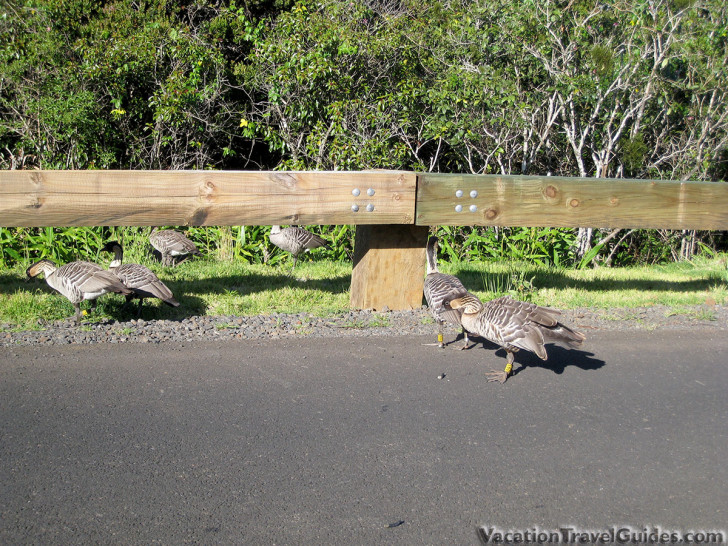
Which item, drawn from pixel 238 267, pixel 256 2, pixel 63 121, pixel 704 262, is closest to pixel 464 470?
pixel 238 267

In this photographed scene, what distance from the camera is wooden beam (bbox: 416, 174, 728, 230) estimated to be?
6.46 metres

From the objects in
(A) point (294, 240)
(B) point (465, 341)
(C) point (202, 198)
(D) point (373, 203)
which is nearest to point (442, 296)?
(B) point (465, 341)

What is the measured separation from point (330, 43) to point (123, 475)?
864cm

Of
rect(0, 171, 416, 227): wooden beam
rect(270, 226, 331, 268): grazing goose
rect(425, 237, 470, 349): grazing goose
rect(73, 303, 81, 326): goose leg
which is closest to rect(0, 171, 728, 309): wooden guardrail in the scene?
rect(0, 171, 416, 227): wooden beam

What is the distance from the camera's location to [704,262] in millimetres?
10523

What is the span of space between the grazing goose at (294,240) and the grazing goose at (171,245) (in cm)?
111

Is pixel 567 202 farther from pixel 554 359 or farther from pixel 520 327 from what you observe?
pixel 520 327

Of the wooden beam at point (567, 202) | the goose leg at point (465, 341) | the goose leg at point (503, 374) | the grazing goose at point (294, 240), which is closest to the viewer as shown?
the goose leg at point (503, 374)

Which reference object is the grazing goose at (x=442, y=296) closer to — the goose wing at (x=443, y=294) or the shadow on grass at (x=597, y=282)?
the goose wing at (x=443, y=294)

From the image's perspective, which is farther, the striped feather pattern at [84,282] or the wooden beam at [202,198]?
the striped feather pattern at [84,282]

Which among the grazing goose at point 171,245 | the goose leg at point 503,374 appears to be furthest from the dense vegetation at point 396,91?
the goose leg at point 503,374

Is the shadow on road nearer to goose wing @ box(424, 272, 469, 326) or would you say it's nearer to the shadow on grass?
goose wing @ box(424, 272, 469, 326)

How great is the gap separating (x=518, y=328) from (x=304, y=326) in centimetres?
188

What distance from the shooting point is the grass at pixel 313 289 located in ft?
21.4
